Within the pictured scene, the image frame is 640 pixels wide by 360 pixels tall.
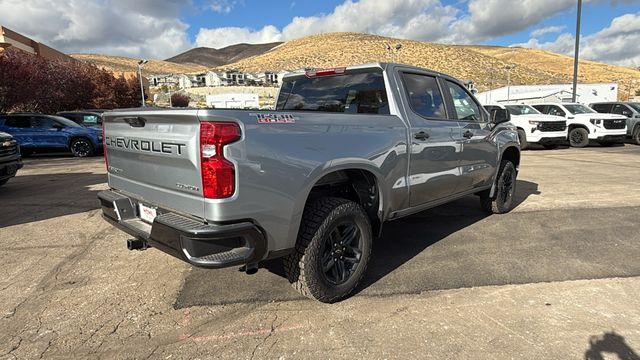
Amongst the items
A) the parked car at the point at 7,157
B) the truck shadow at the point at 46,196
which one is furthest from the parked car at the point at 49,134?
the parked car at the point at 7,157

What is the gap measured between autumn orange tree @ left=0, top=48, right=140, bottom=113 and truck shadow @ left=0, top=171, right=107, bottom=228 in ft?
46.1

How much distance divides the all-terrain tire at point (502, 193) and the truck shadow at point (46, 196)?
19.7 ft

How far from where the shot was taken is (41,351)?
9.20ft

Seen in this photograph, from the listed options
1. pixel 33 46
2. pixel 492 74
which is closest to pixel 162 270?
pixel 33 46

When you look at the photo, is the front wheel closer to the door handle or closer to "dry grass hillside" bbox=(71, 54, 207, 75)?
the door handle

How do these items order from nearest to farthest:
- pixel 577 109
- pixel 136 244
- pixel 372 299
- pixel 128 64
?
pixel 136 244, pixel 372 299, pixel 577 109, pixel 128 64

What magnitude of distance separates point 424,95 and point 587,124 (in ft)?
49.6

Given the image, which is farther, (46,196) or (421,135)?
(46,196)

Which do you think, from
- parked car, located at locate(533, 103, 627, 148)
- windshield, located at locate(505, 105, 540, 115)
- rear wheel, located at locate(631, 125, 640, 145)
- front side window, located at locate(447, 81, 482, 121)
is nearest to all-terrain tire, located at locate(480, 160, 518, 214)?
front side window, located at locate(447, 81, 482, 121)

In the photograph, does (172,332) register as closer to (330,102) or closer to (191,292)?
(191,292)

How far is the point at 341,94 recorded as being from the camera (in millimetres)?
4238

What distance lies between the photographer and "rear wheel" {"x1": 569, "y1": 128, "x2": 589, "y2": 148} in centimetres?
1644

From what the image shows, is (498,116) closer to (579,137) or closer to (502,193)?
(502,193)

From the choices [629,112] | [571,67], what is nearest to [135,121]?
[629,112]
